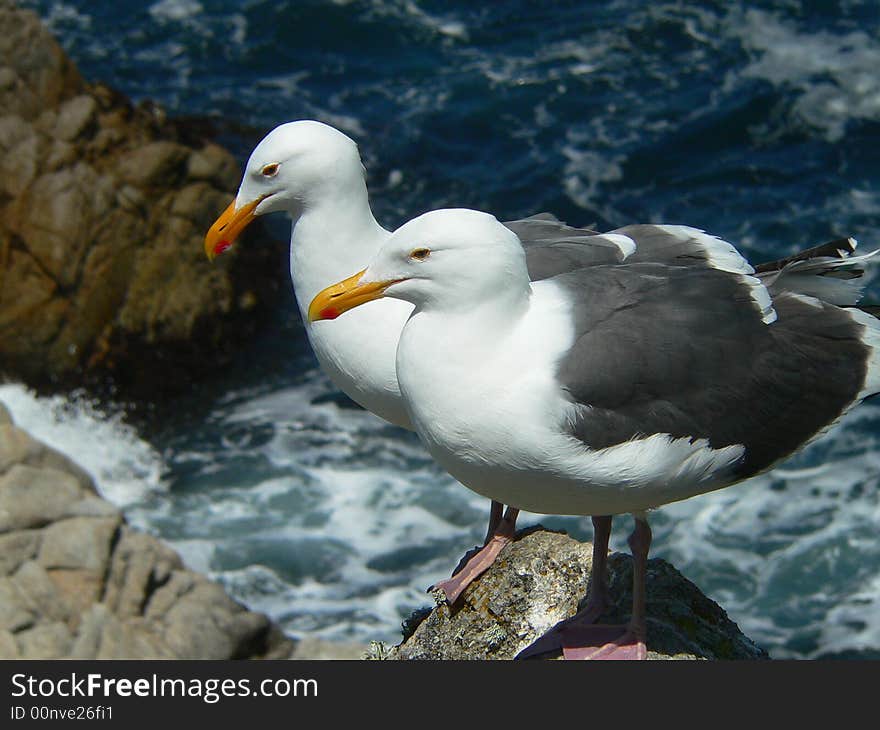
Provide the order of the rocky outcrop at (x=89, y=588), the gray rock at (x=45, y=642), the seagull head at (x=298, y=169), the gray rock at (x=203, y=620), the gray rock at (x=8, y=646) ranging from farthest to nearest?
the gray rock at (x=203, y=620)
the rocky outcrop at (x=89, y=588)
the gray rock at (x=45, y=642)
the gray rock at (x=8, y=646)
the seagull head at (x=298, y=169)

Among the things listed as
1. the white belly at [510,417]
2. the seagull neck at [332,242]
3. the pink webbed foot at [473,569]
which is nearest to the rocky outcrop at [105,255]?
the seagull neck at [332,242]

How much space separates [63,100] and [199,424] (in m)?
4.32

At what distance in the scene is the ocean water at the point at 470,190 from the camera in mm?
13117

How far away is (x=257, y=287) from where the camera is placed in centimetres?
1609

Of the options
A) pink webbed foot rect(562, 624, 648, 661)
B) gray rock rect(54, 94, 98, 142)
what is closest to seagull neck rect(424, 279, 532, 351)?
pink webbed foot rect(562, 624, 648, 661)

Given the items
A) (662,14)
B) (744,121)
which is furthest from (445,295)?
(662,14)

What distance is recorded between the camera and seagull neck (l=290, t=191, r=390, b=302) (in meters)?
6.59

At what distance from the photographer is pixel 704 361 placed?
18.4 ft

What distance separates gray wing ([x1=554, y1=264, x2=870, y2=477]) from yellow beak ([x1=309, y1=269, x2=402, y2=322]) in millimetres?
806

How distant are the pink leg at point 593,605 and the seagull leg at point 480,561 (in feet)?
1.55

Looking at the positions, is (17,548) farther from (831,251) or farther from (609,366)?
(831,251)

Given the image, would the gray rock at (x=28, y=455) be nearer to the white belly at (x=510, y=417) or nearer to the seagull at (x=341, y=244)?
the seagull at (x=341, y=244)

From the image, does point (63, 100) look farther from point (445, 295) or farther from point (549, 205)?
point (445, 295)

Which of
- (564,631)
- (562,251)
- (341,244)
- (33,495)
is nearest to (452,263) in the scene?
(562,251)
